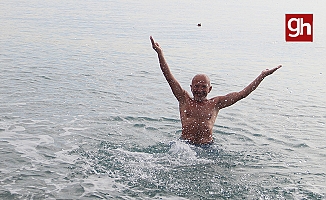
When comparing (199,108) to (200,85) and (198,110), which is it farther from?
(200,85)

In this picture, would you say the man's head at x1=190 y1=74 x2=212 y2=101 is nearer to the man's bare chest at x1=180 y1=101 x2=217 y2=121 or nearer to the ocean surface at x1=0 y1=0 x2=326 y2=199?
the man's bare chest at x1=180 y1=101 x2=217 y2=121

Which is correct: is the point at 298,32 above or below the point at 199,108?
below

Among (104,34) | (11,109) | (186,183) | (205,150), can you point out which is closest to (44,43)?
(104,34)

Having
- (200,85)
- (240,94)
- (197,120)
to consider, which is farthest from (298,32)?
(197,120)

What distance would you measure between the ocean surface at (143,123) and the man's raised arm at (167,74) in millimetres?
965

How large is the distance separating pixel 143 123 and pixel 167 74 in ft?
8.31

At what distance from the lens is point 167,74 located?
8.71 metres

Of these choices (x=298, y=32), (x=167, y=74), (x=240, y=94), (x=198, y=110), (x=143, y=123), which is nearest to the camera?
(x=167, y=74)

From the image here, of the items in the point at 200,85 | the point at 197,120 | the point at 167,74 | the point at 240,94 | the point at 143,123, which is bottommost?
the point at 143,123

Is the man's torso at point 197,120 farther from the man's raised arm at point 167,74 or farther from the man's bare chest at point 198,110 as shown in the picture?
the man's raised arm at point 167,74

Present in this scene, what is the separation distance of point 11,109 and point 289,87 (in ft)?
29.4

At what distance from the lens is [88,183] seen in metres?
7.16

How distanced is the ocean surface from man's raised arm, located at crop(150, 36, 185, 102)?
38.0 inches

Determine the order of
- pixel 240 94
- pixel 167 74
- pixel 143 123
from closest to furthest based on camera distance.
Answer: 1. pixel 167 74
2. pixel 240 94
3. pixel 143 123
